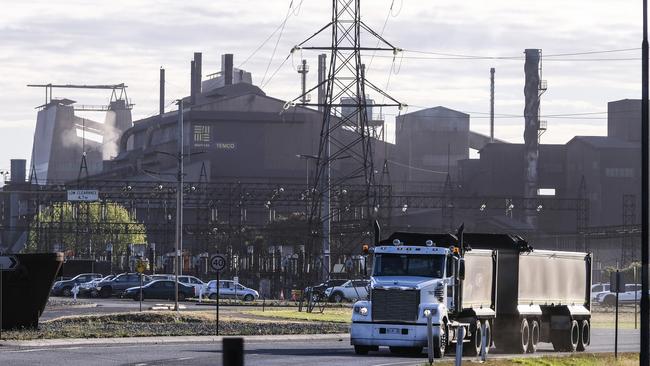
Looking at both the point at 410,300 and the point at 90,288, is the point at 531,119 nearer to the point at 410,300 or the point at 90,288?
the point at 90,288

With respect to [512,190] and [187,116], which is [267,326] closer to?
[512,190]

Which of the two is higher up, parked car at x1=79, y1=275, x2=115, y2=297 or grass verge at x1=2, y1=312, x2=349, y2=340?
grass verge at x1=2, y1=312, x2=349, y2=340

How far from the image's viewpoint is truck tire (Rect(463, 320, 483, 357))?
33.9 meters

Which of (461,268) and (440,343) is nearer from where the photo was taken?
(440,343)

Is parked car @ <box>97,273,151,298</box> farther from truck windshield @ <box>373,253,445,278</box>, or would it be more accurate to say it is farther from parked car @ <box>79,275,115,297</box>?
truck windshield @ <box>373,253,445,278</box>

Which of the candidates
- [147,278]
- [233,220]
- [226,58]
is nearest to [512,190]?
[233,220]

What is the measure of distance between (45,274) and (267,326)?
473 inches

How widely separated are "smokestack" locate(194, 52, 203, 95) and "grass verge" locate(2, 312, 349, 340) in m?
130

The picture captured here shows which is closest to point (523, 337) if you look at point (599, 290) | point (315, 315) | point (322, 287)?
point (315, 315)

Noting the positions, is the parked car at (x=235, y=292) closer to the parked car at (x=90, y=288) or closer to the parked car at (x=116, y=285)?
the parked car at (x=116, y=285)

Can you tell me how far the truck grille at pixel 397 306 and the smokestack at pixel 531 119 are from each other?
9798 cm

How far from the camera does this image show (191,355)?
100ft

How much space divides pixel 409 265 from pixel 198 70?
15181cm

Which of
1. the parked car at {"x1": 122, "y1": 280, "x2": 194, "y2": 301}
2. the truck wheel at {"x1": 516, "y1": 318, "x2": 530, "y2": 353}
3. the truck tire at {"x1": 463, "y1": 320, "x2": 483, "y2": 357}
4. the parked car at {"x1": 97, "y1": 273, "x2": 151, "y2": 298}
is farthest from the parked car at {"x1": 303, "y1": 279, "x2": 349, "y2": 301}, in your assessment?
the truck tire at {"x1": 463, "y1": 320, "x2": 483, "y2": 357}
